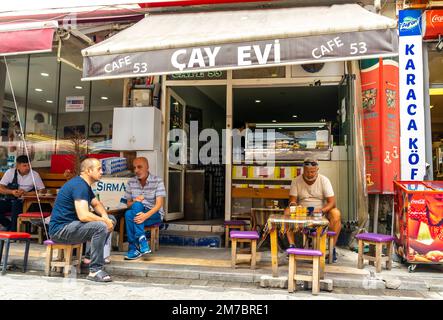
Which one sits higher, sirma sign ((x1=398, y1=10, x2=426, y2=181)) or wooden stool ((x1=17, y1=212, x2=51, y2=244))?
sirma sign ((x1=398, y1=10, x2=426, y2=181))

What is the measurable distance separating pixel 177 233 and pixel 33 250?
2.22 m

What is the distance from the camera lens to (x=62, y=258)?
4.91 metres

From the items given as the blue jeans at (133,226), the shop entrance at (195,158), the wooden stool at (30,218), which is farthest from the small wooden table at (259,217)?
the wooden stool at (30,218)

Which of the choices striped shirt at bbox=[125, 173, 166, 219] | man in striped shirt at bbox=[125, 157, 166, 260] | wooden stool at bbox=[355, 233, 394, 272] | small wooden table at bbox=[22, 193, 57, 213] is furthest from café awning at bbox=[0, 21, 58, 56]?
wooden stool at bbox=[355, 233, 394, 272]

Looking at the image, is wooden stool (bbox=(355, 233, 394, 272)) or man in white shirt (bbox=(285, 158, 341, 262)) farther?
man in white shirt (bbox=(285, 158, 341, 262))

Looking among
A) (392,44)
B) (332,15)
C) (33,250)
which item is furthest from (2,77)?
(392,44)

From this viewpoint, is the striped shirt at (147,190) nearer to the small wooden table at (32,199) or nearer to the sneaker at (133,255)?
the sneaker at (133,255)

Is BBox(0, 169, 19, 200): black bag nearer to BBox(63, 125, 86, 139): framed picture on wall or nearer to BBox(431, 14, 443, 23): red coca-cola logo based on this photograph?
BBox(63, 125, 86, 139): framed picture on wall

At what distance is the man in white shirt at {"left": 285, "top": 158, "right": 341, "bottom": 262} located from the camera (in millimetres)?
5301

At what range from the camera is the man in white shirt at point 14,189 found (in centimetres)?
642

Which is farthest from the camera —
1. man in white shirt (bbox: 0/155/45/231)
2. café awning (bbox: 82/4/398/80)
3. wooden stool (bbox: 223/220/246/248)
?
man in white shirt (bbox: 0/155/45/231)

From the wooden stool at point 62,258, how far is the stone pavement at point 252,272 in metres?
0.35

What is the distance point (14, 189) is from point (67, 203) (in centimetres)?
279
